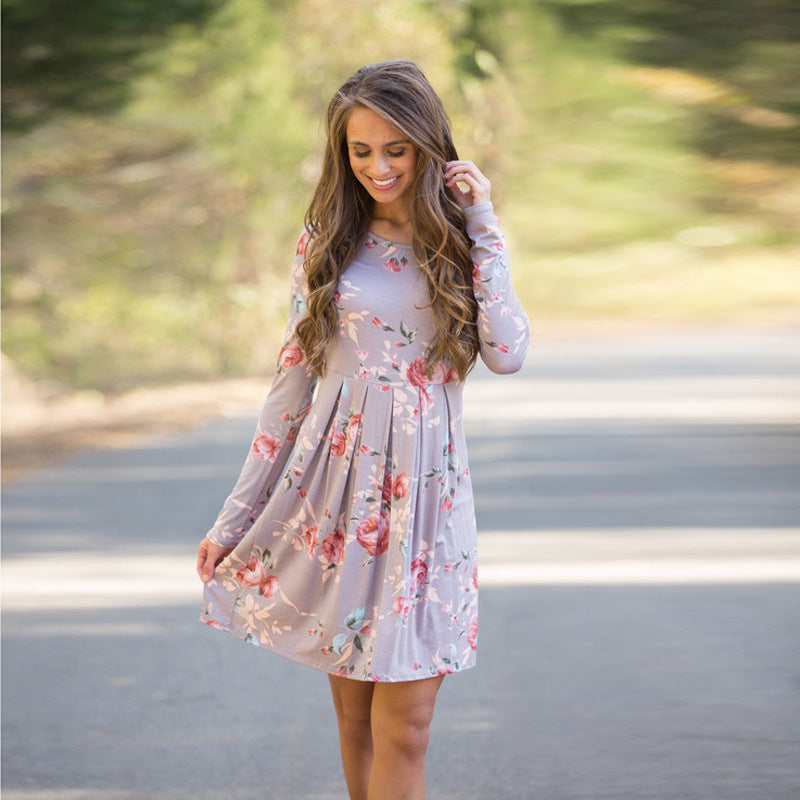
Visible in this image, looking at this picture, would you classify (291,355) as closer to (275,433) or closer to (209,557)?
(275,433)

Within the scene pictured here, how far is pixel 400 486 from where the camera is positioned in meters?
2.75

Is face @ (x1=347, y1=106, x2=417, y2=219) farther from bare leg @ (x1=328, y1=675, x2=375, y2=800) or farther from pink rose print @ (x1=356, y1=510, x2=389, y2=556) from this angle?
bare leg @ (x1=328, y1=675, x2=375, y2=800)

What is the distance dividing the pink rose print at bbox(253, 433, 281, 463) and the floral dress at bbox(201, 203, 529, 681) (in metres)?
0.06

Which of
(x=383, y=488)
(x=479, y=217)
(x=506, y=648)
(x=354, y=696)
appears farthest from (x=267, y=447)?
(x=506, y=648)

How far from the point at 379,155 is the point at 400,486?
0.66 metres

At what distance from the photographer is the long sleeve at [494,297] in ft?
8.86

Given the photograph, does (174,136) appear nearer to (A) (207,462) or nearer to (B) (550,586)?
(A) (207,462)

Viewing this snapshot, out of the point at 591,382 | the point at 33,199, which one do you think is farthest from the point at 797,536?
the point at 33,199

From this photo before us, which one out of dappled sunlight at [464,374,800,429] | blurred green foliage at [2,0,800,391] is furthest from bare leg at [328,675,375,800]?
dappled sunlight at [464,374,800,429]

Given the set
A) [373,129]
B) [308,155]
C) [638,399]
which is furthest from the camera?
[308,155]

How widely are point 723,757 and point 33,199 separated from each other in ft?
34.3

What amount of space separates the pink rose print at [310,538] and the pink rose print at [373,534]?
0.39ft

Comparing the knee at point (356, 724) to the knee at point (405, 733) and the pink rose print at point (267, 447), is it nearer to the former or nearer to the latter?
the knee at point (405, 733)

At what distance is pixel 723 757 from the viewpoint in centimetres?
387
